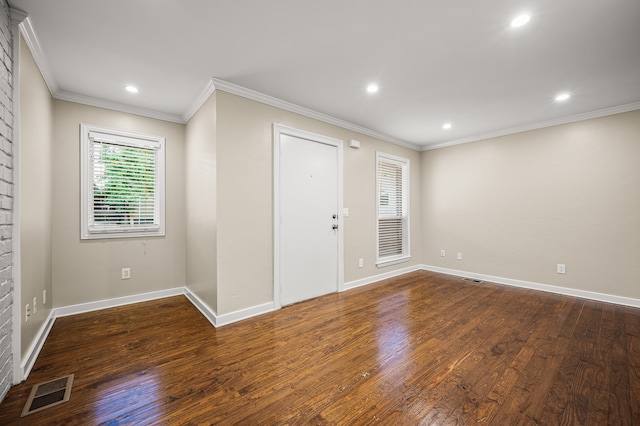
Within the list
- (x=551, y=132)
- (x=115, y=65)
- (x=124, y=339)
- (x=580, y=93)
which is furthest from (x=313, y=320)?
(x=551, y=132)

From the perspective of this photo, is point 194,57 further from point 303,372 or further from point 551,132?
point 551,132

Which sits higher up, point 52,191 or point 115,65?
point 115,65

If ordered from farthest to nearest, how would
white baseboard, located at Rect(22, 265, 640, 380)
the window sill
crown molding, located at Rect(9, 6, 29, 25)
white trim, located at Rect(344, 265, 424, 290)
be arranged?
the window sill → white trim, located at Rect(344, 265, 424, 290) → white baseboard, located at Rect(22, 265, 640, 380) → crown molding, located at Rect(9, 6, 29, 25)

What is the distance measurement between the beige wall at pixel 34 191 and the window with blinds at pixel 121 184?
0.36 meters

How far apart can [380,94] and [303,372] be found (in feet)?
9.66

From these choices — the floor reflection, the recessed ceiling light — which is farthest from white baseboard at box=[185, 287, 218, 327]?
the recessed ceiling light

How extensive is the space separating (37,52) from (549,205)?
6.15 meters

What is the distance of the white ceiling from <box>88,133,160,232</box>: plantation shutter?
21.1 inches

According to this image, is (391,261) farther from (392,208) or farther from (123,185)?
(123,185)

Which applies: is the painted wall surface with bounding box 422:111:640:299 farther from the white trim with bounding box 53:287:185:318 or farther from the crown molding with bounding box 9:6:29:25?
the crown molding with bounding box 9:6:29:25

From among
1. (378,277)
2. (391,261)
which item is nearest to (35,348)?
(378,277)

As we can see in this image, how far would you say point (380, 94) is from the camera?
313 cm

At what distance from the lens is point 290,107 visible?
3373mm

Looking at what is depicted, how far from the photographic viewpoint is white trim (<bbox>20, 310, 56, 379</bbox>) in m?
1.92
